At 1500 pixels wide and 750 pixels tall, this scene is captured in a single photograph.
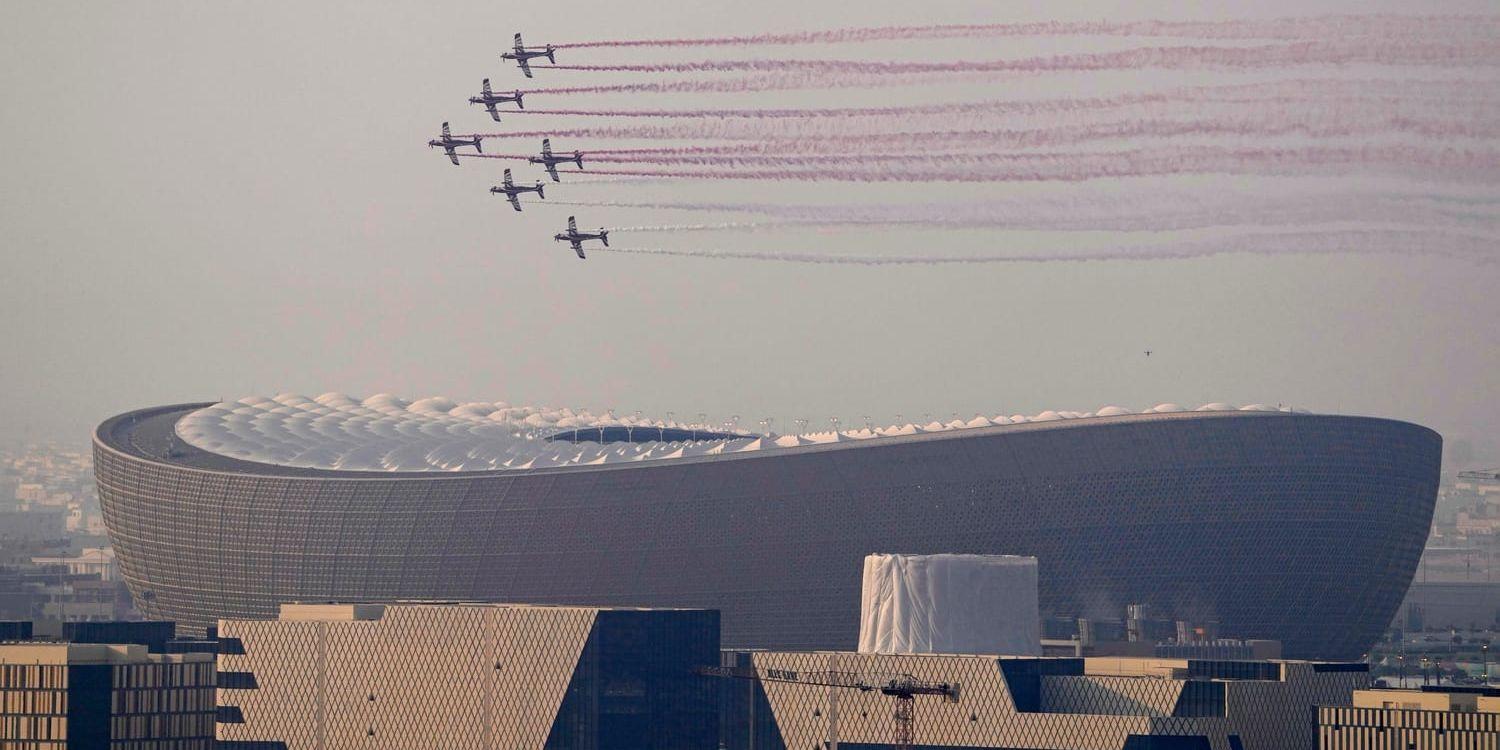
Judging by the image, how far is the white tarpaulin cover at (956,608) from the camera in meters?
162

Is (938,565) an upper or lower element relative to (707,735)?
upper

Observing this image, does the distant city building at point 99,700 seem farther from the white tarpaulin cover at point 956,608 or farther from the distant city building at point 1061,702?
the white tarpaulin cover at point 956,608

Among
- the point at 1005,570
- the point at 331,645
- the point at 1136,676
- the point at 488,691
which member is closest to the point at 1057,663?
the point at 1136,676

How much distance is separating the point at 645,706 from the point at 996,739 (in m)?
18.7

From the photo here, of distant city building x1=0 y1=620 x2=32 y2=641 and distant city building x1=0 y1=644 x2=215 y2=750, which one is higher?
distant city building x1=0 y1=620 x2=32 y2=641

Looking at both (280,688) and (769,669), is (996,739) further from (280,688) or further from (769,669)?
(280,688)

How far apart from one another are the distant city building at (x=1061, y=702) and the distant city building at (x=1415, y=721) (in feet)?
12.1

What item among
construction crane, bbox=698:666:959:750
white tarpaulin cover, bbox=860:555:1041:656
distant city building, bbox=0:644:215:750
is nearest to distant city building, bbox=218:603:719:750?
construction crane, bbox=698:666:959:750

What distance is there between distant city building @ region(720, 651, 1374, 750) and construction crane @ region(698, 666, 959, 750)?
0.14 m

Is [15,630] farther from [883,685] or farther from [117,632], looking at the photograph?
[883,685]

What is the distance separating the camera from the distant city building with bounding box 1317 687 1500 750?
130 metres

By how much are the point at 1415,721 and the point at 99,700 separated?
61.0 metres

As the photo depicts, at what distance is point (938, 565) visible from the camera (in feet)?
534

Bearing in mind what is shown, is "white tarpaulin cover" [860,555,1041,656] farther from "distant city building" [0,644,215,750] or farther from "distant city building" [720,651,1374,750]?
"distant city building" [0,644,215,750]
